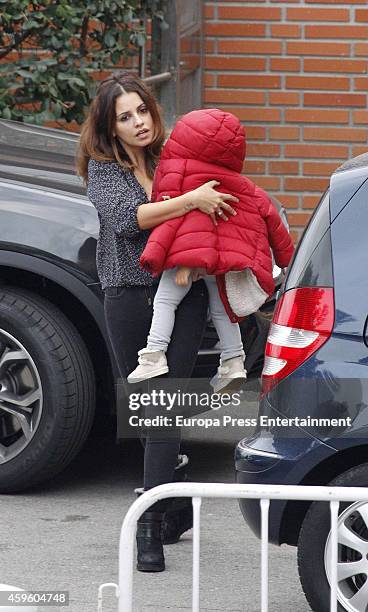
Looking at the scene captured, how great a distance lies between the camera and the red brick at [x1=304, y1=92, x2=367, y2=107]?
363 inches

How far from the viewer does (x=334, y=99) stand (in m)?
9.23

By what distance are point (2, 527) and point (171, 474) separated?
824mm

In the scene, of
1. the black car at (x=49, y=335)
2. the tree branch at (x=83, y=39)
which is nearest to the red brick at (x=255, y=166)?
the tree branch at (x=83, y=39)

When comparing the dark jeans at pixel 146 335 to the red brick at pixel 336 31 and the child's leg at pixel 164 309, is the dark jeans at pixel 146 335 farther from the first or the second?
the red brick at pixel 336 31

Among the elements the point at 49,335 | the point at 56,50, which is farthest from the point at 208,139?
Answer: the point at 56,50

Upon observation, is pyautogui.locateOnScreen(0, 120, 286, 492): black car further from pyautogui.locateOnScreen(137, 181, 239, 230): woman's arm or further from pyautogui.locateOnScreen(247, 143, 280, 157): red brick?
pyautogui.locateOnScreen(247, 143, 280, 157): red brick

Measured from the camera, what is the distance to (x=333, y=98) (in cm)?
923

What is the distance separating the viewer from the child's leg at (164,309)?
15.0ft

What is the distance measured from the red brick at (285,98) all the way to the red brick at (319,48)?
0.28 metres

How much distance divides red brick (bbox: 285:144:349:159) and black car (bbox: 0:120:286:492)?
13.0 feet

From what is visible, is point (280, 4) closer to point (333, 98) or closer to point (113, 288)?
point (333, 98)

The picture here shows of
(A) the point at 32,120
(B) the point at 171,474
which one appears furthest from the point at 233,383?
(A) the point at 32,120

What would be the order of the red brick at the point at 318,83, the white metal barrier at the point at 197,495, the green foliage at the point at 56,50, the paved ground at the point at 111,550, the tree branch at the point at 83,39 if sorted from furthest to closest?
the red brick at the point at 318,83, the tree branch at the point at 83,39, the green foliage at the point at 56,50, the paved ground at the point at 111,550, the white metal barrier at the point at 197,495

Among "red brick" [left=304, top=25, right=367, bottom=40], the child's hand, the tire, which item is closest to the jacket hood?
the child's hand
